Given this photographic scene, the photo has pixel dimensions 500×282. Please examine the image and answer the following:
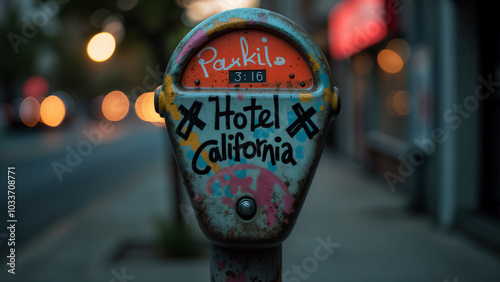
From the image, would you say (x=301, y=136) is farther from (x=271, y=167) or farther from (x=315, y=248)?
(x=315, y=248)

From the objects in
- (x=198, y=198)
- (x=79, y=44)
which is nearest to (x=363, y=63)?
(x=198, y=198)

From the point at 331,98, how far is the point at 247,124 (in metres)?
0.35

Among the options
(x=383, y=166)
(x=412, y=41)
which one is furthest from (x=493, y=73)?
(x=383, y=166)

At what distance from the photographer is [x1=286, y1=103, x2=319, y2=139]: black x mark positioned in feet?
6.73

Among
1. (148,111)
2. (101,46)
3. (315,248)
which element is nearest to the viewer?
(315,248)

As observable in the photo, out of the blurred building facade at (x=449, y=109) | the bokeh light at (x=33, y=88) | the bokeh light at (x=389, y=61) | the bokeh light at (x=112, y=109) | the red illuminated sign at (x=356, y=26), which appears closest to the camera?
the blurred building facade at (x=449, y=109)

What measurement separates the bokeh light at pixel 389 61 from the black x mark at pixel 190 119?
7637 mm

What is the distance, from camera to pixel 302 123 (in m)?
2.05

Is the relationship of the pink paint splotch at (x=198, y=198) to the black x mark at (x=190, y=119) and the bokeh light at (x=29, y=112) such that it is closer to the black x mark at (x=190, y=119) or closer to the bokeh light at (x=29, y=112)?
the black x mark at (x=190, y=119)

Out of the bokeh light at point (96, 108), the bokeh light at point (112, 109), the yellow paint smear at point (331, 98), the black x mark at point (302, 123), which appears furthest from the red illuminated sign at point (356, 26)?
the bokeh light at point (112, 109)

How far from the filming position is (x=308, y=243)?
6000mm

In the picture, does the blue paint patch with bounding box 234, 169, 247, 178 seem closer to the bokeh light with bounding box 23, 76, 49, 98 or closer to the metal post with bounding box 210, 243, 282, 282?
A: the metal post with bounding box 210, 243, 282, 282

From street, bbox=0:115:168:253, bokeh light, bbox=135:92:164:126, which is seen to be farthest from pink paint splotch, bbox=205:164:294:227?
bokeh light, bbox=135:92:164:126

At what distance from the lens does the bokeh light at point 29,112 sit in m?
25.1
